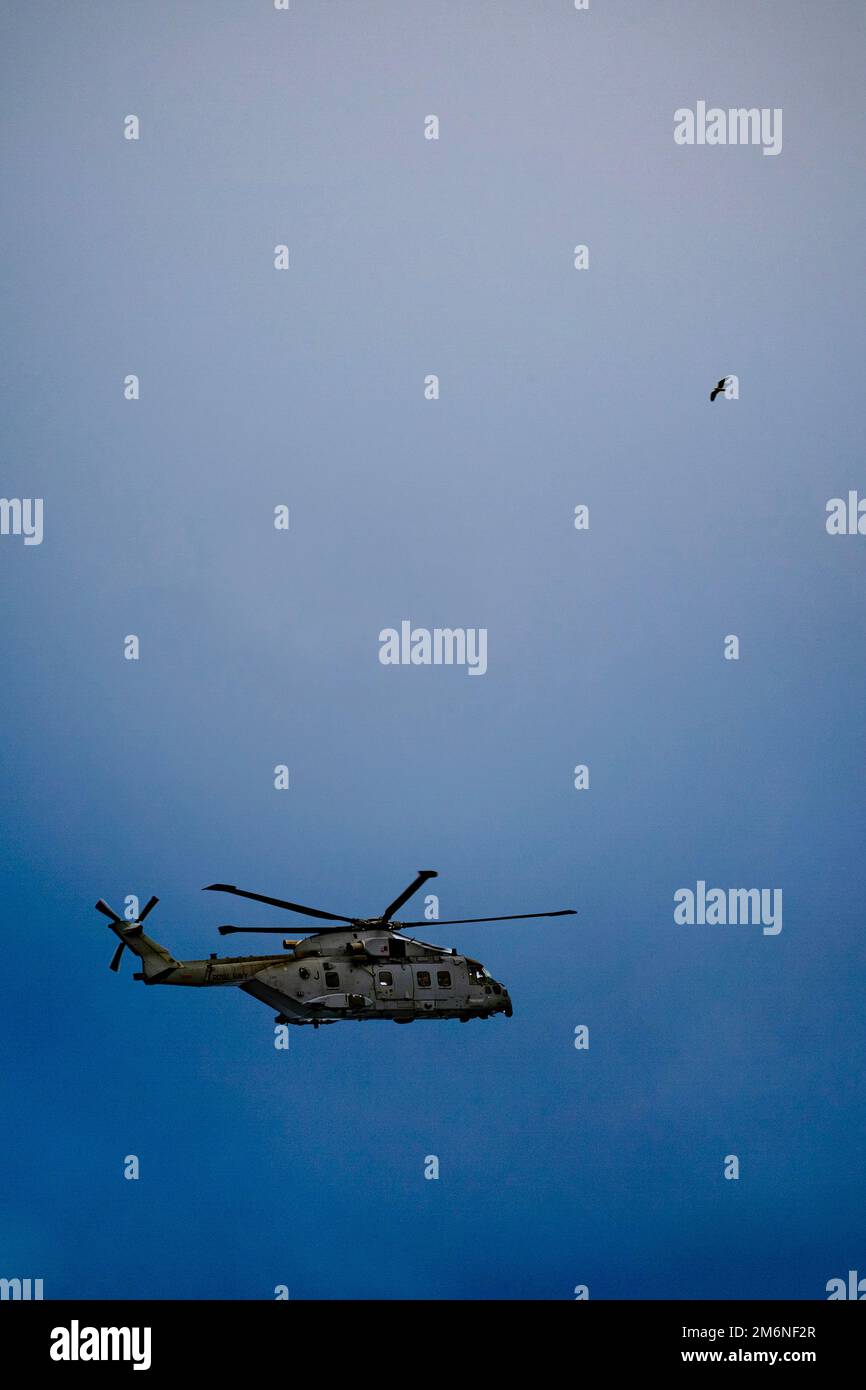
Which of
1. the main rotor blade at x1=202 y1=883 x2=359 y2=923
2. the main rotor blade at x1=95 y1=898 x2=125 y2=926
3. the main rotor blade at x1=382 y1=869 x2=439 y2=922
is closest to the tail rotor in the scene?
the main rotor blade at x1=95 y1=898 x2=125 y2=926

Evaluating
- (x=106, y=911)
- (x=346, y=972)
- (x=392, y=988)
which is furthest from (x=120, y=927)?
(x=392, y=988)

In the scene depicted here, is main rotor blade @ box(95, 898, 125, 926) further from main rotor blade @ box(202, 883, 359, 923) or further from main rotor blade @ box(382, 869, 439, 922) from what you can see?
main rotor blade @ box(382, 869, 439, 922)

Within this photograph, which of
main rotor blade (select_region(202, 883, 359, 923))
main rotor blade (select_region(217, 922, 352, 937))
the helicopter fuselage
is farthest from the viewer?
the helicopter fuselage

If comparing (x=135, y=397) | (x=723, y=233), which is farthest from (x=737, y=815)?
(x=135, y=397)

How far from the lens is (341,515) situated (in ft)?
66.4

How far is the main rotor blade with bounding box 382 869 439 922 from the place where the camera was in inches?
727

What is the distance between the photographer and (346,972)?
18.6 metres

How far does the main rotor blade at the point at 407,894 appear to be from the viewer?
18.5m

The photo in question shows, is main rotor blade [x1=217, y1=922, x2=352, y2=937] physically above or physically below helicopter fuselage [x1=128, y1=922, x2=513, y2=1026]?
above

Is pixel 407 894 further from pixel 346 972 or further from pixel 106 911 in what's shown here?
pixel 106 911

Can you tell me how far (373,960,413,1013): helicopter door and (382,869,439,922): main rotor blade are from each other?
49 centimetres

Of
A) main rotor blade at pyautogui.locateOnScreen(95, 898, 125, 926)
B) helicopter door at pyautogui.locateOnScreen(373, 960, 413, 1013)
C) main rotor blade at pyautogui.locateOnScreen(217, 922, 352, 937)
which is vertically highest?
main rotor blade at pyautogui.locateOnScreen(95, 898, 125, 926)
